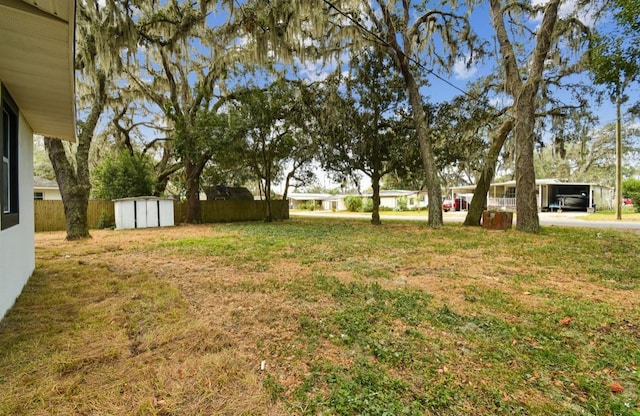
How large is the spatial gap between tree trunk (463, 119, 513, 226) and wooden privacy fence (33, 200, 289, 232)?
10.1m

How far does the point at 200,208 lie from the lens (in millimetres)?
15180

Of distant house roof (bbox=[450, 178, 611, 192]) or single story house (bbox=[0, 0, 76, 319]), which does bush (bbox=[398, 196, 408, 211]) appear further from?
single story house (bbox=[0, 0, 76, 319])

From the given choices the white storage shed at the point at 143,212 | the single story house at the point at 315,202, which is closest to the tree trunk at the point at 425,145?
the white storage shed at the point at 143,212

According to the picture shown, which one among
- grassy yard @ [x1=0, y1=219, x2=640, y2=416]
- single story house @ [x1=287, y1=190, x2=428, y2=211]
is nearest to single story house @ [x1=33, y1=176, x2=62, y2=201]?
grassy yard @ [x1=0, y1=219, x2=640, y2=416]

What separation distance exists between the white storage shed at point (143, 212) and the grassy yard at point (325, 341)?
26.5ft

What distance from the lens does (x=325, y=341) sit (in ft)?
7.76

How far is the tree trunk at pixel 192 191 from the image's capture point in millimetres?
13664

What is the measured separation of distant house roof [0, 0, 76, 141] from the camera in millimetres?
2000

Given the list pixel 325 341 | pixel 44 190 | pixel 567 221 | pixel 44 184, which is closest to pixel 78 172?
pixel 325 341

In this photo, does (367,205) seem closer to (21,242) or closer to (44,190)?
(44,190)

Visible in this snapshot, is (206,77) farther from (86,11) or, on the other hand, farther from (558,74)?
(558,74)

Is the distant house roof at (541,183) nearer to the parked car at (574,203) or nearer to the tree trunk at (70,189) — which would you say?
the parked car at (574,203)

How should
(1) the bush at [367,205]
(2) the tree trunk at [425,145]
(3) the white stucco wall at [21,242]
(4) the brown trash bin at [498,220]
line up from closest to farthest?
(3) the white stucco wall at [21,242] < (4) the brown trash bin at [498,220] < (2) the tree trunk at [425,145] < (1) the bush at [367,205]

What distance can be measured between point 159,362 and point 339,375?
124 cm
